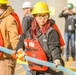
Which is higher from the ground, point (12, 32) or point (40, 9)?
point (40, 9)

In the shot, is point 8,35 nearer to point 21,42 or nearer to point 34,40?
point 21,42

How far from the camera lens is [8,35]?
236 inches

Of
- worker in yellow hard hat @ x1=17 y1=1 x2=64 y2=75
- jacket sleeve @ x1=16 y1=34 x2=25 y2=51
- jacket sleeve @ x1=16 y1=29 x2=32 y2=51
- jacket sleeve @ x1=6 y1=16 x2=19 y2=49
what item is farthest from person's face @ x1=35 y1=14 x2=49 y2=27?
jacket sleeve @ x1=6 y1=16 x2=19 y2=49

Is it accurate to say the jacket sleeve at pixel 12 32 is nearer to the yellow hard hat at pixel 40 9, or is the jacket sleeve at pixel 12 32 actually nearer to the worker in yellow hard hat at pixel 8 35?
the worker in yellow hard hat at pixel 8 35

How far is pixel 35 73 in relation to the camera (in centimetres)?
545

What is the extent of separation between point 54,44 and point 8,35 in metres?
1.03

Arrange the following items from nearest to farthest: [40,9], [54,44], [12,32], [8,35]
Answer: [54,44] → [40,9] → [12,32] → [8,35]

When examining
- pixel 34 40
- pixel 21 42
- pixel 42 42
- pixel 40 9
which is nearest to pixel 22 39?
pixel 21 42

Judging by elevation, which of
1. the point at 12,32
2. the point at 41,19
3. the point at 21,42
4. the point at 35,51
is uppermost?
the point at 41,19

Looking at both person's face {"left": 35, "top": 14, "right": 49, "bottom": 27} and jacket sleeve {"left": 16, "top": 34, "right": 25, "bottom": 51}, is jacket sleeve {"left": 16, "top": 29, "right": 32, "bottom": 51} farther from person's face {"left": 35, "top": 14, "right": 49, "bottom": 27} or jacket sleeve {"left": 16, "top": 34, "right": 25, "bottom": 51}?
person's face {"left": 35, "top": 14, "right": 49, "bottom": 27}

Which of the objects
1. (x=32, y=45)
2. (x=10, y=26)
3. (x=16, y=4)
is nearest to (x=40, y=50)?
(x=32, y=45)

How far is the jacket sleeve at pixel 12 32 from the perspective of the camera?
19.2 ft

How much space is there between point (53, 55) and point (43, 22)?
0.49 meters

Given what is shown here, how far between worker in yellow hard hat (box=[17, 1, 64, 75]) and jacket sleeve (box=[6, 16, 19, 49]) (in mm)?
241
